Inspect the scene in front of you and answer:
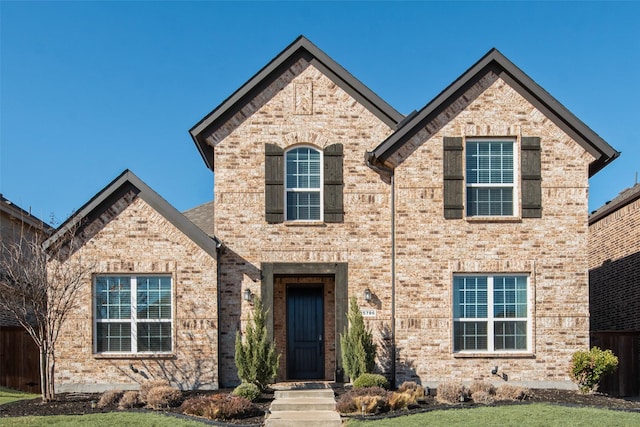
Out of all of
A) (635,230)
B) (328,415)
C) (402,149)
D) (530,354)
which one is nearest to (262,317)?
(328,415)

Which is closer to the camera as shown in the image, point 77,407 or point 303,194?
point 77,407

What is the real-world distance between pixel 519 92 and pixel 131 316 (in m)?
10.1

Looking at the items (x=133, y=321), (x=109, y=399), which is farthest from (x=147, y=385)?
(x=133, y=321)

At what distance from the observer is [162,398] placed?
13539 millimetres

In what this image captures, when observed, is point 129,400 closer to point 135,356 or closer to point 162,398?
point 162,398

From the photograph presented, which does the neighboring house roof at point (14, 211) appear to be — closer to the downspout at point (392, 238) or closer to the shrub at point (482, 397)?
the downspout at point (392, 238)

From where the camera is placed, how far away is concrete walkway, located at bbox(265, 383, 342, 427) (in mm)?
12289

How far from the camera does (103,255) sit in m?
16.0

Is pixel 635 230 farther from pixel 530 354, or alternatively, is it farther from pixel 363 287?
pixel 363 287

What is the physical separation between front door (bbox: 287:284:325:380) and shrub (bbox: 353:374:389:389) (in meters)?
2.15

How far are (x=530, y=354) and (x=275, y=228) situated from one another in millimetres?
6340

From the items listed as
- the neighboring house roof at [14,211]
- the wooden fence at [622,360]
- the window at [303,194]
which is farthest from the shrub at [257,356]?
the neighboring house roof at [14,211]

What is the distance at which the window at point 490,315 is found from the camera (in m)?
16.0

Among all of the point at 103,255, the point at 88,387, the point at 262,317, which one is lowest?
the point at 88,387
